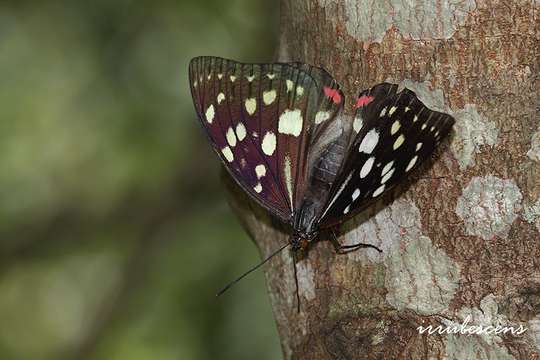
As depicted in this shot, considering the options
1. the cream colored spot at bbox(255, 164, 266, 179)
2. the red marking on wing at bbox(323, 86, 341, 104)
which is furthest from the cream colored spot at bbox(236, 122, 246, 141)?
the red marking on wing at bbox(323, 86, 341, 104)

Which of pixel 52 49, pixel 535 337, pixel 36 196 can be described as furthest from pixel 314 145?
pixel 52 49

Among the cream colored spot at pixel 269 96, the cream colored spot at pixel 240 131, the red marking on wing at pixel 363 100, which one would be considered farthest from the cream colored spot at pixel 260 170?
the red marking on wing at pixel 363 100

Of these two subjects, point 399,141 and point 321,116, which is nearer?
point 399,141

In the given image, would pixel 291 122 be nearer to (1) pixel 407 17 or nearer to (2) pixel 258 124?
(2) pixel 258 124

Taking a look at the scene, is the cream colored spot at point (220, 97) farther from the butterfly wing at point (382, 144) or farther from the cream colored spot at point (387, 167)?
the cream colored spot at point (387, 167)

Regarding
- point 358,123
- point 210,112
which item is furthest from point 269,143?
point 358,123

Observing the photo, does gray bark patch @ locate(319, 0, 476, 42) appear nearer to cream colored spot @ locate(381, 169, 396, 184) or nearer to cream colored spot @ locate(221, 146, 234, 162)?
cream colored spot @ locate(381, 169, 396, 184)
